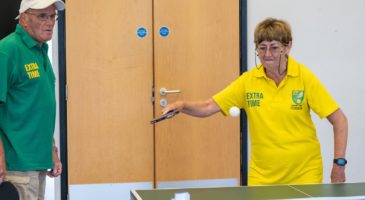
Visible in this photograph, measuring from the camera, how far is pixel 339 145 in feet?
10.5

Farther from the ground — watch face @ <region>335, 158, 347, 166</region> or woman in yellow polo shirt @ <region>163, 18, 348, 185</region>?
woman in yellow polo shirt @ <region>163, 18, 348, 185</region>

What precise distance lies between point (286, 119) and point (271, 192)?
0.51 metres

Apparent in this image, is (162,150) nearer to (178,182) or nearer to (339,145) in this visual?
(178,182)

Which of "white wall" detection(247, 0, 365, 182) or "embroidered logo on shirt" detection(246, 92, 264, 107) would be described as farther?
"white wall" detection(247, 0, 365, 182)

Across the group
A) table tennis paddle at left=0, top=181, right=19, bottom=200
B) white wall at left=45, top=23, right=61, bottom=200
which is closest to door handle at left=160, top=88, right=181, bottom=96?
white wall at left=45, top=23, right=61, bottom=200

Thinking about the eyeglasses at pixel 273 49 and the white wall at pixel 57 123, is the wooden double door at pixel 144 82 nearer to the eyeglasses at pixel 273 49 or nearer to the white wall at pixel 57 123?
the white wall at pixel 57 123

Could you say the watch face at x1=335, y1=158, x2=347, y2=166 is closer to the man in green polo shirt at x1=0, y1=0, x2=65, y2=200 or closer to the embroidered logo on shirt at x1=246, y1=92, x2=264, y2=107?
the embroidered logo on shirt at x1=246, y1=92, x2=264, y2=107

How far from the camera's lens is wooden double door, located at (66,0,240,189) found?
4.74 metres

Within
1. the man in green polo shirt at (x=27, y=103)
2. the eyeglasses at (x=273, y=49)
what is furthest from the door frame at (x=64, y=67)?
the eyeglasses at (x=273, y=49)

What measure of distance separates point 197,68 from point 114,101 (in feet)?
2.38

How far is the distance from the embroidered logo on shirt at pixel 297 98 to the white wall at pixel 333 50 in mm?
1775

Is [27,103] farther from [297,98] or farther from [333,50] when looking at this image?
[333,50]

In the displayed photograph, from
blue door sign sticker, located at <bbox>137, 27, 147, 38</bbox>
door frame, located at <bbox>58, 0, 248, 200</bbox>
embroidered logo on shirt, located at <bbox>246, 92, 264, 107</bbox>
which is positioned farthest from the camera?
blue door sign sticker, located at <bbox>137, 27, 147, 38</bbox>

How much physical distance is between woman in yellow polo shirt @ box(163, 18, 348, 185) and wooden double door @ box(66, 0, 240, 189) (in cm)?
156
